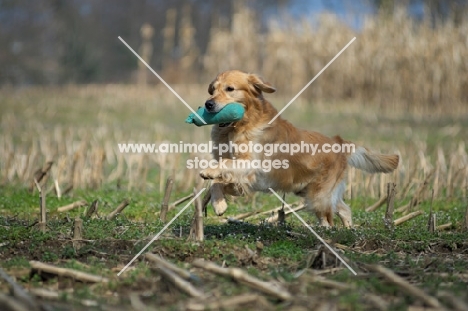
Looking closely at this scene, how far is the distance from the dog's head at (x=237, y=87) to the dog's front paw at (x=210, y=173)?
2.46 ft

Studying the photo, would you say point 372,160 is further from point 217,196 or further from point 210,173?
point 210,173

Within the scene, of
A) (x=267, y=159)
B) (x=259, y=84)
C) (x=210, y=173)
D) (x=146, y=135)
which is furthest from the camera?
(x=146, y=135)

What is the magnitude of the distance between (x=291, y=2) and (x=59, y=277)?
53496 millimetres

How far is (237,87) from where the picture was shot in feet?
24.6

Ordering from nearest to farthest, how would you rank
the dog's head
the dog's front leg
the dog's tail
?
the dog's front leg → the dog's head → the dog's tail

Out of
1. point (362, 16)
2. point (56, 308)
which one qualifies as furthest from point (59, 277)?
point (362, 16)

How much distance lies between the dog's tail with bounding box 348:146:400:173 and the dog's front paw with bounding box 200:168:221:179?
83.5 inches

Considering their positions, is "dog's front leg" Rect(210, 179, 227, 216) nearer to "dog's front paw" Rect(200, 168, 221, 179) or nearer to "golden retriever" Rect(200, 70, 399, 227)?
"golden retriever" Rect(200, 70, 399, 227)

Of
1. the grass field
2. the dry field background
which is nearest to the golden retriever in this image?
the grass field

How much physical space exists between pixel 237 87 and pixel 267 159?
83 centimetres

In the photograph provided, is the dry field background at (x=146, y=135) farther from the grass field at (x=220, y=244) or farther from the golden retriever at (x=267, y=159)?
the golden retriever at (x=267, y=159)

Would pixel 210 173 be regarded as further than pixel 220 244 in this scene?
Yes

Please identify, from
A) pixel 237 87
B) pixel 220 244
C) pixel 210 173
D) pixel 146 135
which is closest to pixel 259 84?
pixel 237 87

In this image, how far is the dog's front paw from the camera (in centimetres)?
692
